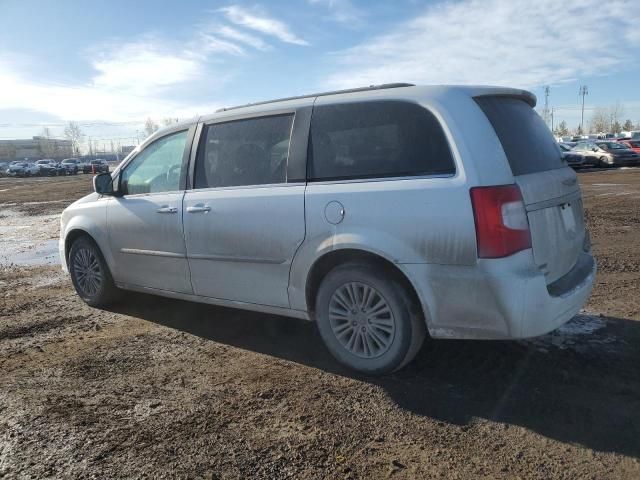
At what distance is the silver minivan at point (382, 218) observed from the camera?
10.2 feet

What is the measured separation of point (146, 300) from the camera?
5.91 m

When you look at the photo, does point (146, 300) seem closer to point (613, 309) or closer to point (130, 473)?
point (130, 473)

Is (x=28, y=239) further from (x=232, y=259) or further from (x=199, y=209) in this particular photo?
(x=232, y=259)

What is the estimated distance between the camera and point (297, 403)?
11.0 ft

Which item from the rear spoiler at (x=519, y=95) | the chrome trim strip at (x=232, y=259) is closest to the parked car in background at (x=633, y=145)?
the rear spoiler at (x=519, y=95)

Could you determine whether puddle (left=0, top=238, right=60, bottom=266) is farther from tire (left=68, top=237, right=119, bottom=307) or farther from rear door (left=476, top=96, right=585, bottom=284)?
rear door (left=476, top=96, right=585, bottom=284)

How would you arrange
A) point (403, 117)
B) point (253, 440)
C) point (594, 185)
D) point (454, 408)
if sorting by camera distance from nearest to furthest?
1. point (253, 440)
2. point (454, 408)
3. point (403, 117)
4. point (594, 185)

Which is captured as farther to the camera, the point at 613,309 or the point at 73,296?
the point at 73,296

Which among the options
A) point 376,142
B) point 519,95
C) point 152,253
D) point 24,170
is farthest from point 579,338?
point 24,170

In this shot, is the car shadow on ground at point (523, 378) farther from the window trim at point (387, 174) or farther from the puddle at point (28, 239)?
the puddle at point (28, 239)

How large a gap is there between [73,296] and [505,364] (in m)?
4.80

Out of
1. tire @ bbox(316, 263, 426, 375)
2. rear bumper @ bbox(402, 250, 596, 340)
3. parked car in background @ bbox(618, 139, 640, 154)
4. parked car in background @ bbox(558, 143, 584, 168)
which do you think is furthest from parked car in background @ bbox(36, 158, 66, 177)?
rear bumper @ bbox(402, 250, 596, 340)

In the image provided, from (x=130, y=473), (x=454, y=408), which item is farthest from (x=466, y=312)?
(x=130, y=473)

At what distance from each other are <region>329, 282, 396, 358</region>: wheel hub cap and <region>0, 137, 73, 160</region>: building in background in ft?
431
